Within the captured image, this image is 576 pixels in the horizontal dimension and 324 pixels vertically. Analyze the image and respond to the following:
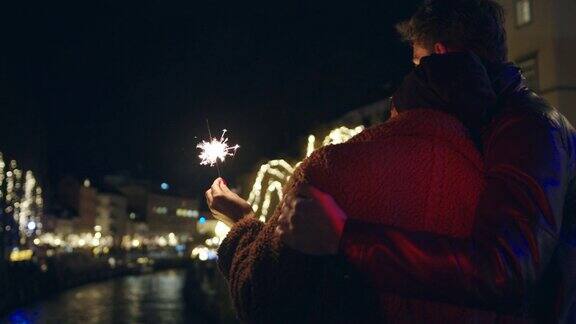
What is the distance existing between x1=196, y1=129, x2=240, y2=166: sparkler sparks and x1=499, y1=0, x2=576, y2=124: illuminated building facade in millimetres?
16499

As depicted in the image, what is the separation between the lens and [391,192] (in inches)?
72.8

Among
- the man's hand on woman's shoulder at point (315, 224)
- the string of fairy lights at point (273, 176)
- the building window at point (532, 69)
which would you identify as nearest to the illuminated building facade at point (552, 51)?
the building window at point (532, 69)

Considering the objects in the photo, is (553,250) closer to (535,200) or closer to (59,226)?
(535,200)

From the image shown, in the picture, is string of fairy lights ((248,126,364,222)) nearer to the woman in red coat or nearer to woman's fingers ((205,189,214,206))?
woman's fingers ((205,189,214,206))

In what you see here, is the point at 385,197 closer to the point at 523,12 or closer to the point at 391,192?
the point at 391,192

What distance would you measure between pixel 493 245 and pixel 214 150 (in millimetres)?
1849

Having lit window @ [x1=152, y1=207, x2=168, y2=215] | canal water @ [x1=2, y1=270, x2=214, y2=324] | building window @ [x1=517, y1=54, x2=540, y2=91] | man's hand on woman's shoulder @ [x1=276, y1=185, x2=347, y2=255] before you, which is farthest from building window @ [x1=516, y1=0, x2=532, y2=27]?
lit window @ [x1=152, y1=207, x2=168, y2=215]

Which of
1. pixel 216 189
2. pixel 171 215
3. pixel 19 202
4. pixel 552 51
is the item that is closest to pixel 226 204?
pixel 216 189

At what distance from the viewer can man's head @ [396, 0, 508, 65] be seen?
7.11ft

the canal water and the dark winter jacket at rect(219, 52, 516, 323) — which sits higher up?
the dark winter jacket at rect(219, 52, 516, 323)

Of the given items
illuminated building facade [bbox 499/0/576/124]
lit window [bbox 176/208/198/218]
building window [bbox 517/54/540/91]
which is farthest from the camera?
lit window [bbox 176/208/198/218]

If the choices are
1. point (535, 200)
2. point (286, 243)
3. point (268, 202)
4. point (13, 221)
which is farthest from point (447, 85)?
point (13, 221)

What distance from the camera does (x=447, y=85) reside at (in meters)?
1.97

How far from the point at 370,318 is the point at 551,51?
18775 mm
